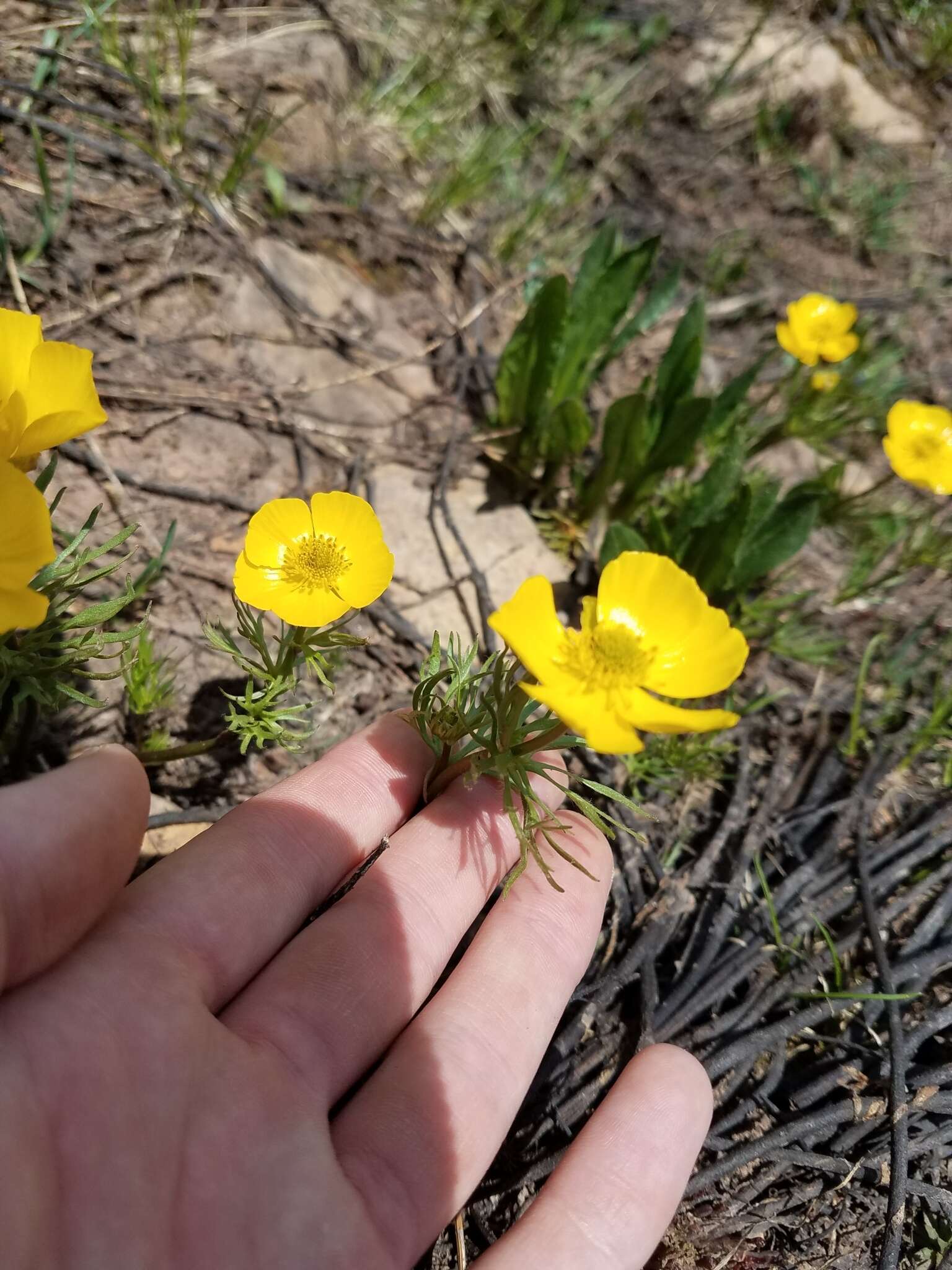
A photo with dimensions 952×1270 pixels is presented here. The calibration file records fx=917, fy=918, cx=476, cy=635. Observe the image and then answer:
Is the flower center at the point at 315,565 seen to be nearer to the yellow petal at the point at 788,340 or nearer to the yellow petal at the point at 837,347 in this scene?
the yellow petal at the point at 788,340

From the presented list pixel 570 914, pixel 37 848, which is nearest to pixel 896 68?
pixel 570 914

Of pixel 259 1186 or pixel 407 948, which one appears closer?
pixel 259 1186

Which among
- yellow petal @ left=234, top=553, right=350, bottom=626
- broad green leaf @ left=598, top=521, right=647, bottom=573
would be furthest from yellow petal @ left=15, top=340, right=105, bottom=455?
broad green leaf @ left=598, top=521, right=647, bottom=573

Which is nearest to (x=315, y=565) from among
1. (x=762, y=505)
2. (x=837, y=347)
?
(x=762, y=505)

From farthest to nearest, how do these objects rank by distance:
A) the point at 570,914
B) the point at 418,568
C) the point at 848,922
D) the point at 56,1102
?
the point at 418,568 → the point at 848,922 → the point at 570,914 → the point at 56,1102

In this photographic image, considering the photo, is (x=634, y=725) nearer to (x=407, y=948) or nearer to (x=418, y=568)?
(x=407, y=948)

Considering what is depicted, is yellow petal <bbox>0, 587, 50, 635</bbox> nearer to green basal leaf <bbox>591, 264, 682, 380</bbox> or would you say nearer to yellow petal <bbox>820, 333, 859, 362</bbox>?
green basal leaf <bbox>591, 264, 682, 380</bbox>
